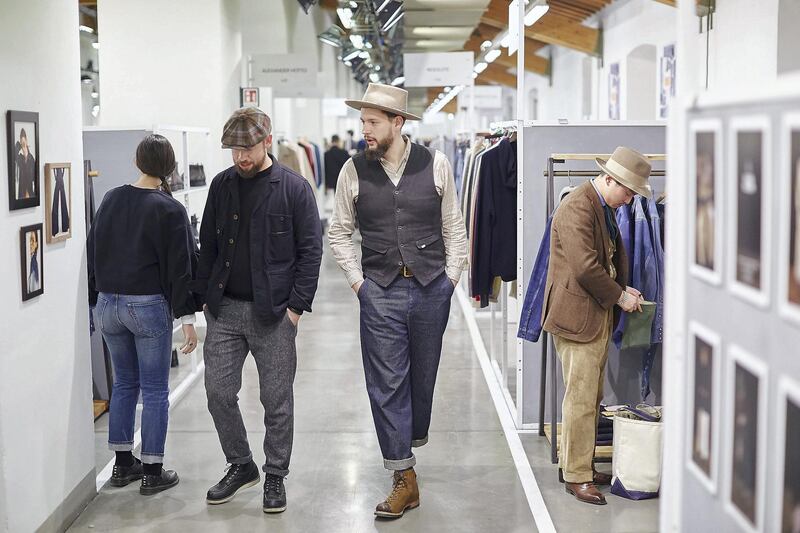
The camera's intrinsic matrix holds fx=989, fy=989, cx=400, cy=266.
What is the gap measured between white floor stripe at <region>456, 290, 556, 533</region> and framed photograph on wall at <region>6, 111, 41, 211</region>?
2345 mm

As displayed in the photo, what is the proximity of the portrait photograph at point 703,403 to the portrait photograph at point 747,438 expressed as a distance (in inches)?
2.6

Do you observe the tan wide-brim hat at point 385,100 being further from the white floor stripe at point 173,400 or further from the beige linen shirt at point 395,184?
the white floor stripe at point 173,400

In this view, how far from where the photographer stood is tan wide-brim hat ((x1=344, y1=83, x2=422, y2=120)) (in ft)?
12.9

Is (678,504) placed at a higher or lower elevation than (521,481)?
higher

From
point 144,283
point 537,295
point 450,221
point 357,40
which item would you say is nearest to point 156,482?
point 144,283

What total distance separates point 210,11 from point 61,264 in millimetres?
5384

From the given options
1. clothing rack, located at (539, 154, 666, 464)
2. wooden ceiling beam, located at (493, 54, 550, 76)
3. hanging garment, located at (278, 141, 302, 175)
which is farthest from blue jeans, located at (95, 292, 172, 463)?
wooden ceiling beam, located at (493, 54, 550, 76)

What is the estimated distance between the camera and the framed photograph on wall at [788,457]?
5.49 feet

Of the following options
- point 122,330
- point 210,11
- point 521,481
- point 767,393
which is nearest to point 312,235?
point 122,330

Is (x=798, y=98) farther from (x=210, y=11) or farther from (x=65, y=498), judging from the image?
(x=210, y=11)

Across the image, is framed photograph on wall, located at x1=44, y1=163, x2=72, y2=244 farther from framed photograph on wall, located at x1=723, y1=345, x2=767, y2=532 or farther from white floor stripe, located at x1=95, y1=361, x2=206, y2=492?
framed photograph on wall, located at x1=723, y1=345, x2=767, y2=532

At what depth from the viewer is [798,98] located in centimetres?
158

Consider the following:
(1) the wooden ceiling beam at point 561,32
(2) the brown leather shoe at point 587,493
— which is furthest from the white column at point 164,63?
(1) the wooden ceiling beam at point 561,32

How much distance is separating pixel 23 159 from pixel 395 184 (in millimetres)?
1410
